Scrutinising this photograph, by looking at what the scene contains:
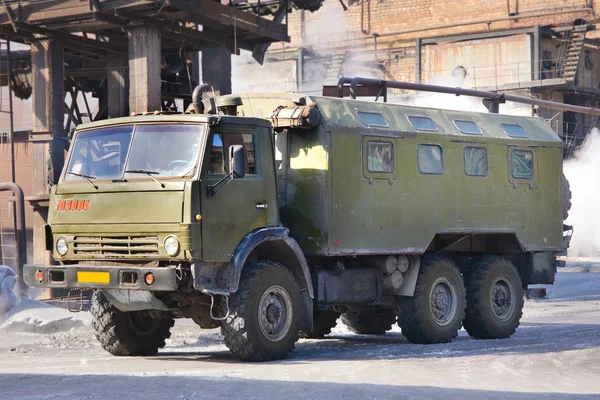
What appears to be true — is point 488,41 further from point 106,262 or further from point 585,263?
point 106,262

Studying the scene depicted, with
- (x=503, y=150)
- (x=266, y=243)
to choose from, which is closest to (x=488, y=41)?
(x=503, y=150)

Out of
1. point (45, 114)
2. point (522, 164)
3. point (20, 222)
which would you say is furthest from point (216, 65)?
point (522, 164)

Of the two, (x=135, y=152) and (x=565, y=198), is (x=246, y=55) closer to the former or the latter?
(x=565, y=198)

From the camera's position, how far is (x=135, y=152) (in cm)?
1272

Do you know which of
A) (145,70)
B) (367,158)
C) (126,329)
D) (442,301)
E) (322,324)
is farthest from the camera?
(145,70)

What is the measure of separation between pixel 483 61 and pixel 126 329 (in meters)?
33.6

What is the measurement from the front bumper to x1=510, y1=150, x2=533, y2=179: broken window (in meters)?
6.91

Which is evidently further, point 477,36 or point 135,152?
point 477,36

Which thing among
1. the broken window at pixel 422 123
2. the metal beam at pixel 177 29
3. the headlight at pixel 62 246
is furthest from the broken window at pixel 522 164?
the metal beam at pixel 177 29

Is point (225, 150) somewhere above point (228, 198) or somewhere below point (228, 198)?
above

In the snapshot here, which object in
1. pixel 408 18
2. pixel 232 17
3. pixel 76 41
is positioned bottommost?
pixel 76 41

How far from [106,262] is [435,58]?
35.7 meters

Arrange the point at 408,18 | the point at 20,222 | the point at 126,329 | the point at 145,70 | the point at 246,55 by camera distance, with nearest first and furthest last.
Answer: the point at 126,329 → the point at 20,222 → the point at 145,70 → the point at 408,18 → the point at 246,55

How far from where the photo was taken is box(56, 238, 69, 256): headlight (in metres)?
13.0
